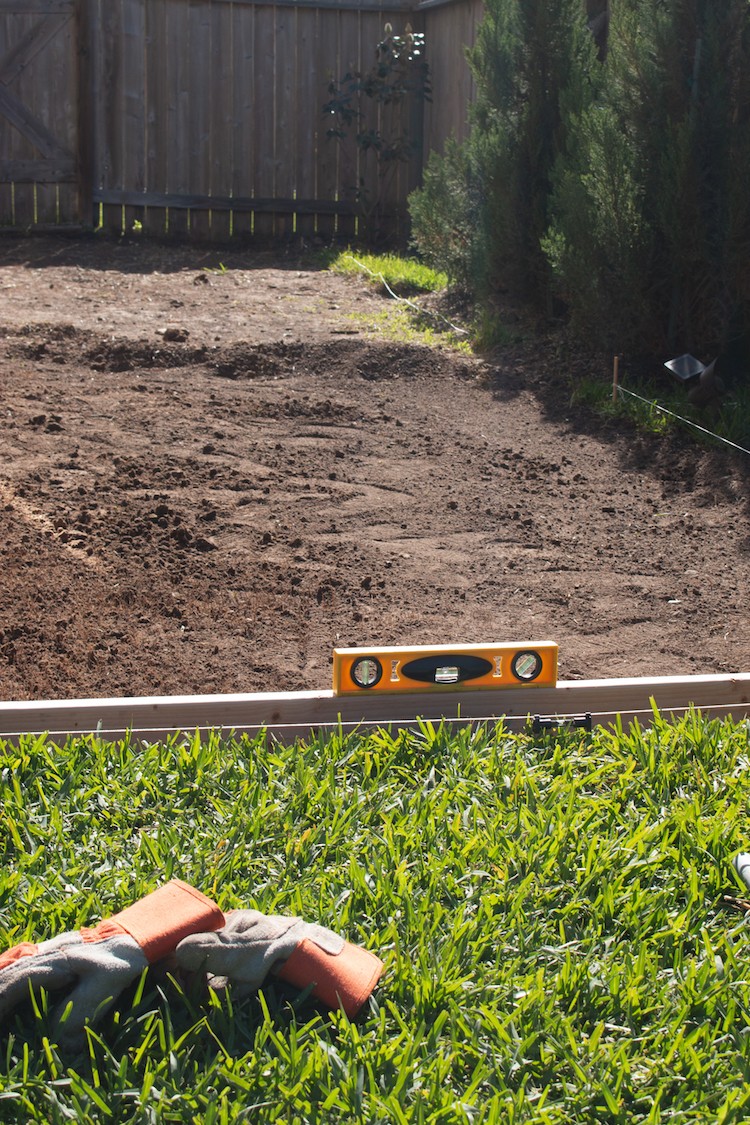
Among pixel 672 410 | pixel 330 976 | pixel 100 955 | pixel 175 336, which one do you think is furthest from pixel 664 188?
pixel 100 955

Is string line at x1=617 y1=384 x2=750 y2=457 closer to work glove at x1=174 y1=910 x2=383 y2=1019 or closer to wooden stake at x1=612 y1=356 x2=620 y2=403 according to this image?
wooden stake at x1=612 y1=356 x2=620 y2=403

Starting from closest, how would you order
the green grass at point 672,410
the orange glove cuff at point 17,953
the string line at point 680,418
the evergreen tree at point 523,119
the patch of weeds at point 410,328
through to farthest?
1. the orange glove cuff at point 17,953
2. the string line at point 680,418
3. the green grass at point 672,410
4. the evergreen tree at point 523,119
5. the patch of weeds at point 410,328

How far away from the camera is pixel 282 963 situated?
227cm

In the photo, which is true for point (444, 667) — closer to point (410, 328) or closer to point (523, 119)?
point (410, 328)

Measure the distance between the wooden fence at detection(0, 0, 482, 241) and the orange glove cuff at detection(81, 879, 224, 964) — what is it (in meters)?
11.2

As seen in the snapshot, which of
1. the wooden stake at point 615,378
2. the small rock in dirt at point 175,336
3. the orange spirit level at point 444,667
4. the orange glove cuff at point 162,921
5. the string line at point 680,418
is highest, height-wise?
the small rock in dirt at point 175,336

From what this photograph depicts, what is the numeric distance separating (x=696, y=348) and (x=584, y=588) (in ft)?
9.71

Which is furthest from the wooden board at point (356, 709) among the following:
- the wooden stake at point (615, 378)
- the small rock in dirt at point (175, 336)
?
the small rock in dirt at point (175, 336)

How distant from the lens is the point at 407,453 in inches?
256

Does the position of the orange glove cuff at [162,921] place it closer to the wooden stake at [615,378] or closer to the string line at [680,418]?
the string line at [680,418]

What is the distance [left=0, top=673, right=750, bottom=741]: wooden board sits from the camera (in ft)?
10.5

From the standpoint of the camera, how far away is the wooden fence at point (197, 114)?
12695 millimetres

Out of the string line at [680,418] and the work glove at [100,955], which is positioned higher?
the string line at [680,418]

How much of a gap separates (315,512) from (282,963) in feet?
11.5
